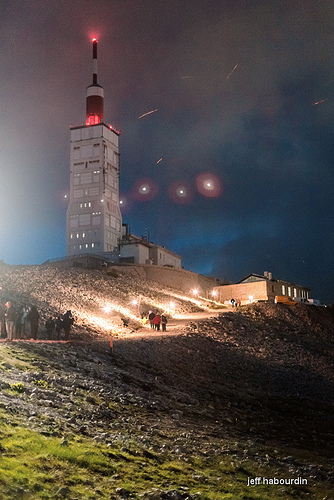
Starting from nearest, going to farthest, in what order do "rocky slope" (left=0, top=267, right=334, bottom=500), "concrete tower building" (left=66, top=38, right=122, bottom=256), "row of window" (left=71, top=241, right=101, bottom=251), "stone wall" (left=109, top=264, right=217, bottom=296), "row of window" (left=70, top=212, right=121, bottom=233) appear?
"rocky slope" (left=0, top=267, right=334, bottom=500)
"stone wall" (left=109, top=264, right=217, bottom=296)
"row of window" (left=71, top=241, right=101, bottom=251)
"concrete tower building" (left=66, top=38, right=122, bottom=256)
"row of window" (left=70, top=212, right=121, bottom=233)

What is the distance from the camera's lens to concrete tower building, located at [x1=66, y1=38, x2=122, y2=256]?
9919 cm

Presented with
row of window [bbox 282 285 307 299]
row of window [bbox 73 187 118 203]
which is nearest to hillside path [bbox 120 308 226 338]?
row of window [bbox 282 285 307 299]

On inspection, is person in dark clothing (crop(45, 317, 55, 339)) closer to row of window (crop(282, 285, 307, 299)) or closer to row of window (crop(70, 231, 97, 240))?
row of window (crop(282, 285, 307, 299))

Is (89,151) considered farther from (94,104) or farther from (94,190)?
(94,104)

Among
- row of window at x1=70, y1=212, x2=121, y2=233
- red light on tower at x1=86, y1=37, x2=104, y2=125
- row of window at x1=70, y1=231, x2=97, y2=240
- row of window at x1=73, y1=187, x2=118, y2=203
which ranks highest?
red light on tower at x1=86, y1=37, x2=104, y2=125

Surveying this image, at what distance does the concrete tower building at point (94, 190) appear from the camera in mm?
99188

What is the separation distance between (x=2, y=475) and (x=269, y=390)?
26425mm

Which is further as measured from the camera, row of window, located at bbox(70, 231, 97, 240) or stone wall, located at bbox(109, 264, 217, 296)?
row of window, located at bbox(70, 231, 97, 240)

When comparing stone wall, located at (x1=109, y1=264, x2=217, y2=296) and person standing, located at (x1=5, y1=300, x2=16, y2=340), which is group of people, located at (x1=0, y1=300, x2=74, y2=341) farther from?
stone wall, located at (x1=109, y1=264, x2=217, y2=296)

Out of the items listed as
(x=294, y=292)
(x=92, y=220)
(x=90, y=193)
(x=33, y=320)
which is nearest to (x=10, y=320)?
(x=33, y=320)

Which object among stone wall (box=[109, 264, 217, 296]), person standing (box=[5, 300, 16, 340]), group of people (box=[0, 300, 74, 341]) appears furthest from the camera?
stone wall (box=[109, 264, 217, 296])

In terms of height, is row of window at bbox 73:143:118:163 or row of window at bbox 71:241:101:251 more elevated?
row of window at bbox 73:143:118:163

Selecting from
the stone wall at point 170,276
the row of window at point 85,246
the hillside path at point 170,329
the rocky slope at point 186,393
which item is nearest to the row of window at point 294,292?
the stone wall at point 170,276

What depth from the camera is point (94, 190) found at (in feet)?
334
